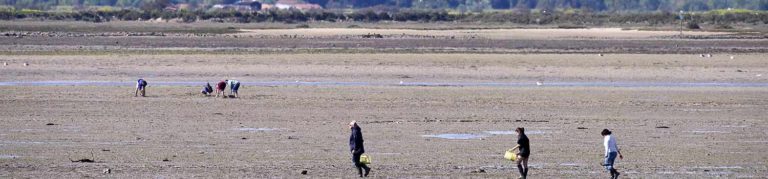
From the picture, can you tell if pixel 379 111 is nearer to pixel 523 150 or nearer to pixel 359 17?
pixel 523 150

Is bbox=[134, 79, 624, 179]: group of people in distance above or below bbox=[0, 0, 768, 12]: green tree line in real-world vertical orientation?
above

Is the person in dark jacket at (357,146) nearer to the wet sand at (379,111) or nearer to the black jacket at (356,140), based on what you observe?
the black jacket at (356,140)

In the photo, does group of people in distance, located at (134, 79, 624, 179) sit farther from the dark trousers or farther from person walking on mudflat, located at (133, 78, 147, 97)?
person walking on mudflat, located at (133, 78, 147, 97)

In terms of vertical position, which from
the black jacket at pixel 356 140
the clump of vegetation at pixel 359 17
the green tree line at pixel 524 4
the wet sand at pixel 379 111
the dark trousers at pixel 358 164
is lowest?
the green tree line at pixel 524 4

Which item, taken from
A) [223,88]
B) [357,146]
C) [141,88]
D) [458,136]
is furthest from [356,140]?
[141,88]

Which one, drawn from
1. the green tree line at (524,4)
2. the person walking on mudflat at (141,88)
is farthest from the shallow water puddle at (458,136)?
the green tree line at (524,4)

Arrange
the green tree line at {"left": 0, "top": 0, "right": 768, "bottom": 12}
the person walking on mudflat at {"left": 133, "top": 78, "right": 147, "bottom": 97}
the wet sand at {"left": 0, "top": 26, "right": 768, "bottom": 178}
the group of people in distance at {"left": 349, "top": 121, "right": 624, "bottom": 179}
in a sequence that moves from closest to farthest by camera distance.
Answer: the group of people in distance at {"left": 349, "top": 121, "right": 624, "bottom": 179} → the wet sand at {"left": 0, "top": 26, "right": 768, "bottom": 178} → the person walking on mudflat at {"left": 133, "top": 78, "right": 147, "bottom": 97} → the green tree line at {"left": 0, "top": 0, "right": 768, "bottom": 12}

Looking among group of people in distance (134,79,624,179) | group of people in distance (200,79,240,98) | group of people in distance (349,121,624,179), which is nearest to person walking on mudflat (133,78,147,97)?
group of people in distance (200,79,240,98)

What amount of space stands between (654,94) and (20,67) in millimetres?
19319

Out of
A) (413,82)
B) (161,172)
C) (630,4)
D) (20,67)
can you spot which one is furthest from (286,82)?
(630,4)

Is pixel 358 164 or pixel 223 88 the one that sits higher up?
pixel 358 164

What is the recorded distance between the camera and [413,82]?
129ft

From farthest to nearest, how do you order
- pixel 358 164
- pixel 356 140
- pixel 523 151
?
pixel 358 164
pixel 356 140
pixel 523 151

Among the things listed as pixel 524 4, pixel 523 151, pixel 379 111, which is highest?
pixel 523 151
